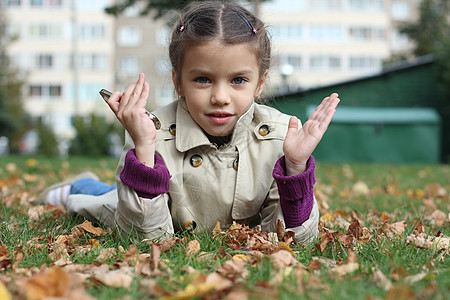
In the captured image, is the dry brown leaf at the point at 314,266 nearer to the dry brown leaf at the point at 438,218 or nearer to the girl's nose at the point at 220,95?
the girl's nose at the point at 220,95

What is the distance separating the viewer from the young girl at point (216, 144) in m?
2.45

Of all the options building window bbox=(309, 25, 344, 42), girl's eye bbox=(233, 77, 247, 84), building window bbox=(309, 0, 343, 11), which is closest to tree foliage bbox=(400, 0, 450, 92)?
building window bbox=(309, 25, 344, 42)

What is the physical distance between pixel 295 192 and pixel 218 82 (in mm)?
665

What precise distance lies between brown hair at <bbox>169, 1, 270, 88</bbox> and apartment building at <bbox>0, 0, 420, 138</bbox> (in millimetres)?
39065

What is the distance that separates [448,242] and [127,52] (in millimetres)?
44320

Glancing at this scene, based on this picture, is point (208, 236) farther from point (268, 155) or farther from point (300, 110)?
point (300, 110)

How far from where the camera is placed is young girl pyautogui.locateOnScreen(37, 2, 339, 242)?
245 centimetres

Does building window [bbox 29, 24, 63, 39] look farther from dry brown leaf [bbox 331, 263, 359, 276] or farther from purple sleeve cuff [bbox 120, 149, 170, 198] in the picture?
dry brown leaf [bbox 331, 263, 359, 276]

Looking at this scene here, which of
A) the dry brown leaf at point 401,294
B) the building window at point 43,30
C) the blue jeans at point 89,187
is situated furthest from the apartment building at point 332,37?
the dry brown leaf at point 401,294

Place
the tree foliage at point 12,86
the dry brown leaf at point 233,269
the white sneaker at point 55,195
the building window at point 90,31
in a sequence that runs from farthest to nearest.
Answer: the building window at point 90,31 → the tree foliage at point 12,86 → the white sneaker at point 55,195 → the dry brown leaf at point 233,269

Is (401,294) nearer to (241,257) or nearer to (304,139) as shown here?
(241,257)

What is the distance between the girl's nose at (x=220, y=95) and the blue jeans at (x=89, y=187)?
5.09ft

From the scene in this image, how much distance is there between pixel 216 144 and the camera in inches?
108

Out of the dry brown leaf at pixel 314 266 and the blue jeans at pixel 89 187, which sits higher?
the dry brown leaf at pixel 314 266
